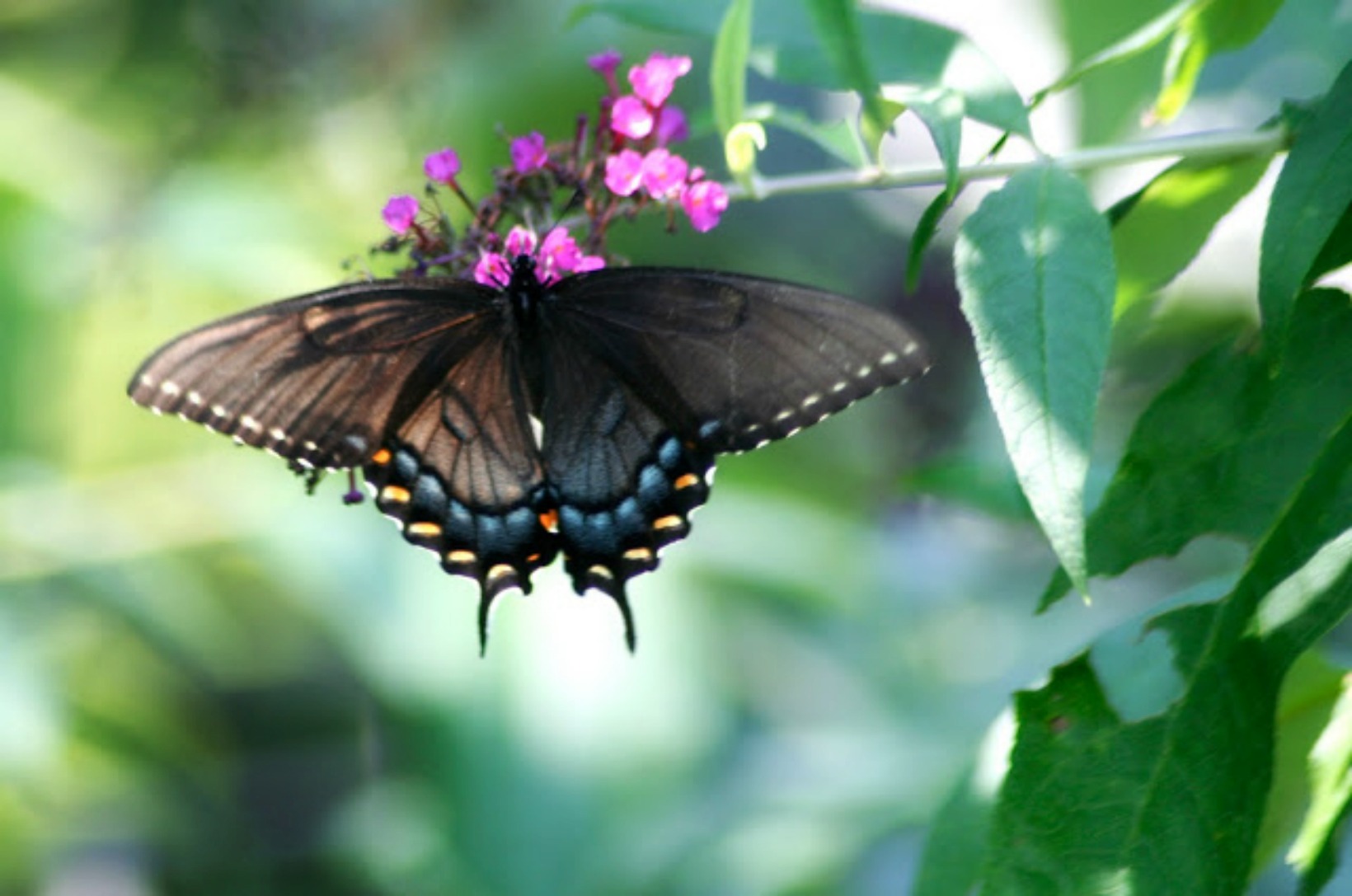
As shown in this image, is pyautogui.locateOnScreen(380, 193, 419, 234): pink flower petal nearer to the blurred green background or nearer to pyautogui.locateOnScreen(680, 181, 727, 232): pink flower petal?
pyautogui.locateOnScreen(680, 181, 727, 232): pink flower petal

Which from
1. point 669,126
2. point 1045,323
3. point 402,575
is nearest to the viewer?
point 1045,323

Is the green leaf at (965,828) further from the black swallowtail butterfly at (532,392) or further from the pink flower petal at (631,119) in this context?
the pink flower petal at (631,119)

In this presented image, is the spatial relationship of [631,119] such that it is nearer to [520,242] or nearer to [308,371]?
[520,242]

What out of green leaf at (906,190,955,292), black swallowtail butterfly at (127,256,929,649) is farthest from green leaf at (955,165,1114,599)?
black swallowtail butterfly at (127,256,929,649)

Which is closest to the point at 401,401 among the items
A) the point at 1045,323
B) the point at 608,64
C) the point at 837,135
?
the point at 608,64

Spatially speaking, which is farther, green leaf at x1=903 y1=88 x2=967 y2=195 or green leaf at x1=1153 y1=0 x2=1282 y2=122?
green leaf at x1=1153 y1=0 x2=1282 y2=122

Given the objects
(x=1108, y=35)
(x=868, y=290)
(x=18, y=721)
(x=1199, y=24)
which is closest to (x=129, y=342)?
(x=18, y=721)

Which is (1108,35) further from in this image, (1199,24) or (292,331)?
(292,331)
